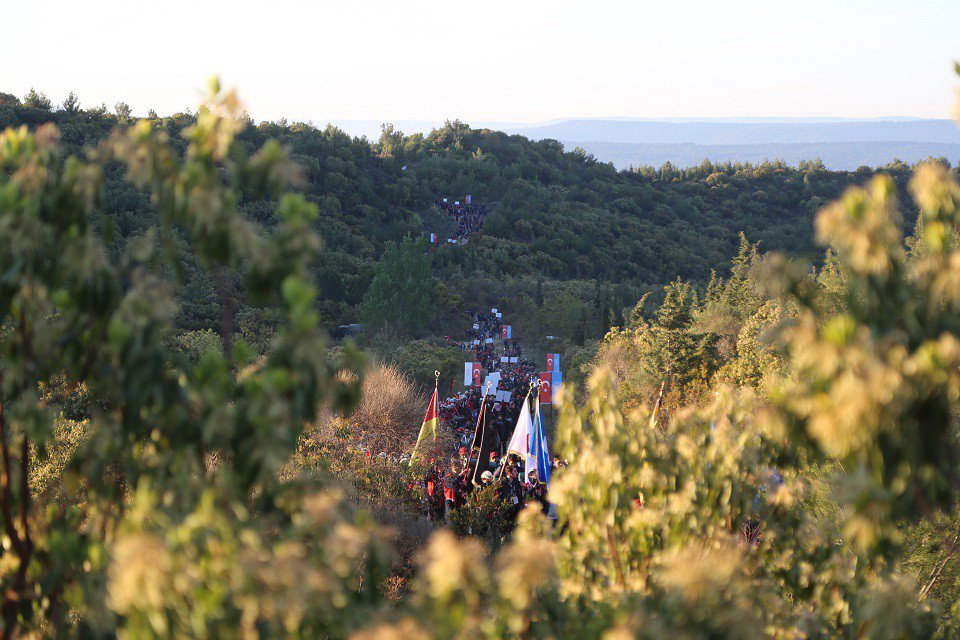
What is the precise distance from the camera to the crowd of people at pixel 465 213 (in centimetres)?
5885

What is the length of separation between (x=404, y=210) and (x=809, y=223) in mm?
35015

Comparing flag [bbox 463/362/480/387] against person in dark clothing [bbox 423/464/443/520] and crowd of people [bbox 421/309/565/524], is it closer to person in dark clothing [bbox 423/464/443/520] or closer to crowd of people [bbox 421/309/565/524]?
crowd of people [bbox 421/309/565/524]

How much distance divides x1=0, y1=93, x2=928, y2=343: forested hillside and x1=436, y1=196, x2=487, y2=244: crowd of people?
1.06 m

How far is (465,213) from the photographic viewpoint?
2429 inches

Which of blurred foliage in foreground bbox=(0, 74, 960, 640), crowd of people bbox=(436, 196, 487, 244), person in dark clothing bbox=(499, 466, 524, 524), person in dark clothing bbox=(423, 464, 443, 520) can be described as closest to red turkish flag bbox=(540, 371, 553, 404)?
person in dark clothing bbox=(499, 466, 524, 524)

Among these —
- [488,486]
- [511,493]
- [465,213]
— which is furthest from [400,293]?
[465,213]

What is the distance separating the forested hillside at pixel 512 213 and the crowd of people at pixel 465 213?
1.06 metres

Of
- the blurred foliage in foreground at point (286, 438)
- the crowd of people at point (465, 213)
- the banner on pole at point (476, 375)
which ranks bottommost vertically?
the banner on pole at point (476, 375)

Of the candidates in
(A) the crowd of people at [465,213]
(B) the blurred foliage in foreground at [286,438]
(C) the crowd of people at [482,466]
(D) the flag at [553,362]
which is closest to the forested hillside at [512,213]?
(A) the crowd of people at [465,213]

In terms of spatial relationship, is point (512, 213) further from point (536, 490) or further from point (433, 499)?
point (433, 499)

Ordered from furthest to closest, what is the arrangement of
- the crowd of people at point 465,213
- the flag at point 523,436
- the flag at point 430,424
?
the crowd of people at point 465,213 → the flag at point 430,424 → the flag at point 523,436

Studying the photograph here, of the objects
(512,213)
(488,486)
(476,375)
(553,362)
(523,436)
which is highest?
(512,213)

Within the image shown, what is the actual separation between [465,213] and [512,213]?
11.5 ft

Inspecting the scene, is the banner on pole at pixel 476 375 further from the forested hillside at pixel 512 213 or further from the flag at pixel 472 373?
the forested hillside at pixel 512 213
